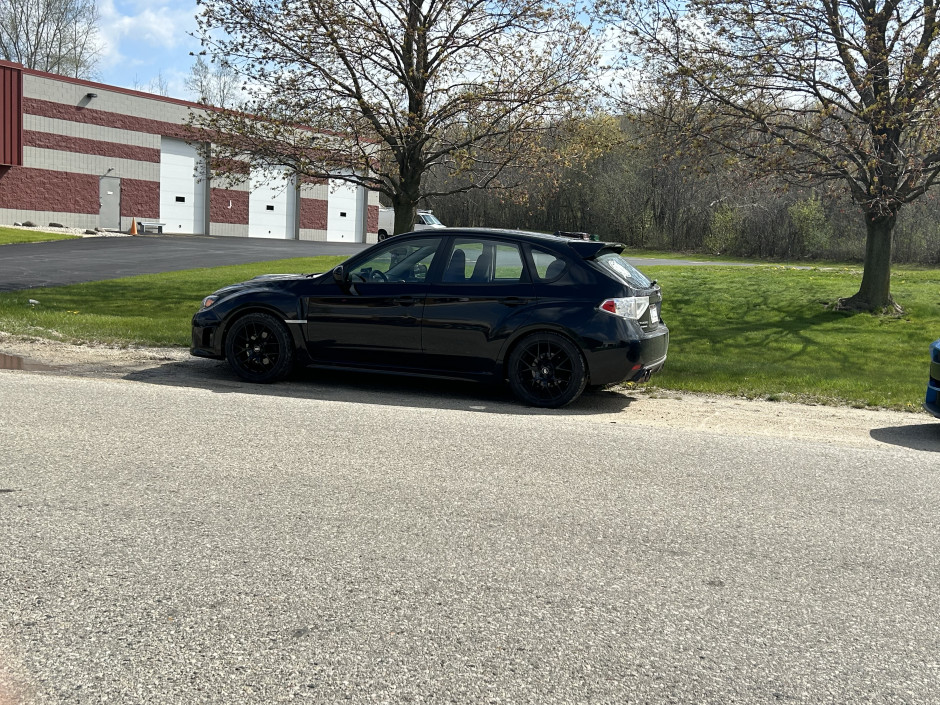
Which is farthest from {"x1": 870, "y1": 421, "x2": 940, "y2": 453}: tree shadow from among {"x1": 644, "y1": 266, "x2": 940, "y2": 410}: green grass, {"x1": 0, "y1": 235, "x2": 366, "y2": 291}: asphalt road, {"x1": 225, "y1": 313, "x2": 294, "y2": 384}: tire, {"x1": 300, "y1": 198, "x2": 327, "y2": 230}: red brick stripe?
{"x1": 300, "y1": 198, "x2": 327, "y2": 230}: red brick stripe

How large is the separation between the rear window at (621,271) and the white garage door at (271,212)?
4022cm

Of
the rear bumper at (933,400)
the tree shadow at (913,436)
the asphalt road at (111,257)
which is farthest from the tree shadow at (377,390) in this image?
the asphalt road at (111,257)

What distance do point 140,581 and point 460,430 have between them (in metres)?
3.56

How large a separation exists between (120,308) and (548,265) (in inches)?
401

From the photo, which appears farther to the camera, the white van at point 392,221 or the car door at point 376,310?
the white van at point 392,221

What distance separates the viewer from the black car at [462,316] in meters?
8.59

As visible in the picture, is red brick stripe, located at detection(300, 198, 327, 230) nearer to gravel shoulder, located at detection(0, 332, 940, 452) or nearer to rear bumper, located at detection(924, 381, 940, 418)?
gravel shoulder, located at detection(0, 332, 940, 452)

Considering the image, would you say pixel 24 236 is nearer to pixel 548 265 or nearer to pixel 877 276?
pixel 877 276

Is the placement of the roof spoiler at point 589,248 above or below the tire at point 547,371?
above

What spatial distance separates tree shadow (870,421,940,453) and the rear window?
2.55 m

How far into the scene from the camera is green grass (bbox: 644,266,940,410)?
1041 centimetres

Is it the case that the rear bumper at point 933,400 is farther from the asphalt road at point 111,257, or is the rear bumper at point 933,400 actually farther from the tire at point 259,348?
the asphalt road at point 111,257

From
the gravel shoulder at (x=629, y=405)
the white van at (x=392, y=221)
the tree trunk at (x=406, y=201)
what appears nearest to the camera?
the gravel shoulder at (x=629, y=405)

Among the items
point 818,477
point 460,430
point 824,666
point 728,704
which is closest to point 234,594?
point 728,704
